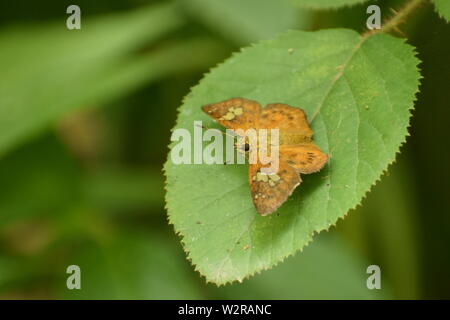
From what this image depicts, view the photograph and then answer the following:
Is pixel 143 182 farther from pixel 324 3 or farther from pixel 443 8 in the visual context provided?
pixel 443 8

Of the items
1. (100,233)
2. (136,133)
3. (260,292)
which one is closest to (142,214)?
(136,133)

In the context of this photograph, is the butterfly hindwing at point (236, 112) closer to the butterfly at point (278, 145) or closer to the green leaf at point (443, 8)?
the butterfly at point (278, 145)

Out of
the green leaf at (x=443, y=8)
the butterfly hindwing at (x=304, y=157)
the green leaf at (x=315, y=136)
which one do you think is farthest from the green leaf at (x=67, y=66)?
the green leaf at (x=443, y=8)

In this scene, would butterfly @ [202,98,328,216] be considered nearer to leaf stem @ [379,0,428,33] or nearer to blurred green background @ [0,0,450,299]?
leaf stem @ [379,0,428,33]

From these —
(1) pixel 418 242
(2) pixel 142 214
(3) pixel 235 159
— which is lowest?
(3) pixel 235 159

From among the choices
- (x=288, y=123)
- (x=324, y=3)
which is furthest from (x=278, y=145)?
(x=324, y=3)

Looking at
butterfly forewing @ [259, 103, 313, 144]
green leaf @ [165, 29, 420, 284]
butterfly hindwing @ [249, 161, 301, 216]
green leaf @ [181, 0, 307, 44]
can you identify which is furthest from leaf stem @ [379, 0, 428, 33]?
green leaf @ [181, 0, 307, 44]
